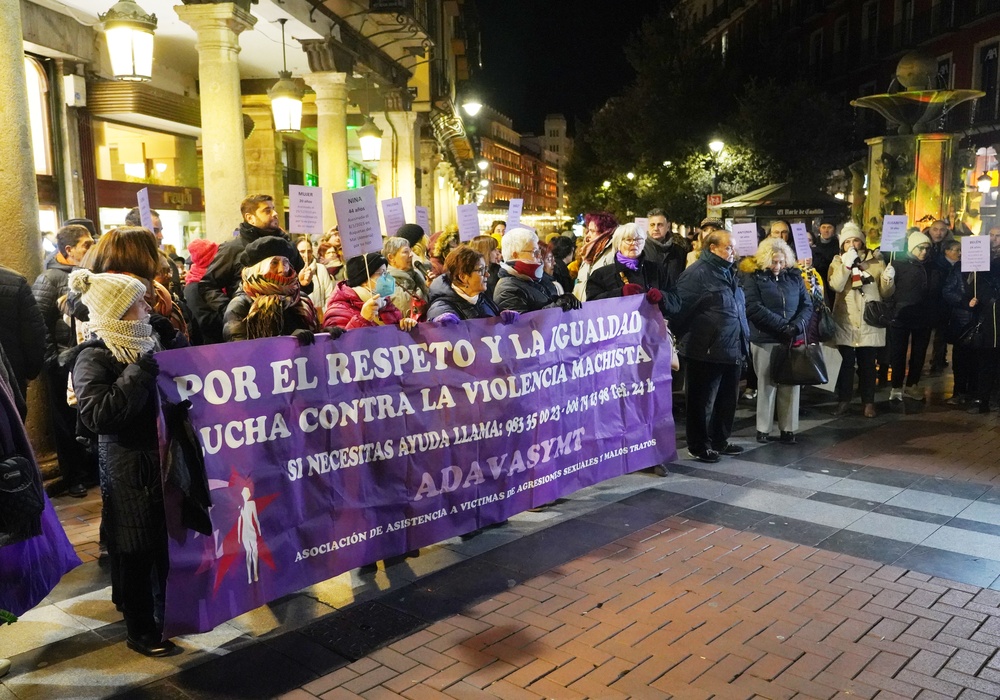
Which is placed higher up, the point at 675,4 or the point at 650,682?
the point at 675,4

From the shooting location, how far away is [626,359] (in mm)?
6449

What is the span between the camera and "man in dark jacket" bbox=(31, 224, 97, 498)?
20.7 feet

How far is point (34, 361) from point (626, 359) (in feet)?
13.6

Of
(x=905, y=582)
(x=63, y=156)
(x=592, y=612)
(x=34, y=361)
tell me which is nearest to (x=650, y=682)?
(x=592, y=612)

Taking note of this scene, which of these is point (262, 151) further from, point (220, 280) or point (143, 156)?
point (220, 280)

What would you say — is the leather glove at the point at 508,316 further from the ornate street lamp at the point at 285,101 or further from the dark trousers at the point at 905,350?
the ornate street lamp at the point at 285,101

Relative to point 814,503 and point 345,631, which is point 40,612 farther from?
point 814,503

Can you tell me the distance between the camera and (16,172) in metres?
6.35

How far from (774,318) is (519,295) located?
10.1 ft

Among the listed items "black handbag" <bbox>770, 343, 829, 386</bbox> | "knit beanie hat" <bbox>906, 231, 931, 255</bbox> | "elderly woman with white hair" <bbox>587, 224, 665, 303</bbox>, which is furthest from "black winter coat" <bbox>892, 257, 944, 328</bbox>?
"elderly woman with white hair" <bbox>587, 224, 665, 303</bbox>

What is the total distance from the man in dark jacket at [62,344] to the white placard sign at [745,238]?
610 cm

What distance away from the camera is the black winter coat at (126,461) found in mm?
3756

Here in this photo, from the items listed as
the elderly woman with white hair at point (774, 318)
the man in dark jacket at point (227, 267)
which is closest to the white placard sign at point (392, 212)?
the man in dark jacket at point (227, 267)

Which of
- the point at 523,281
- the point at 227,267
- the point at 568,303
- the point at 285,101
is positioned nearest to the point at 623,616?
the point at 568,303
